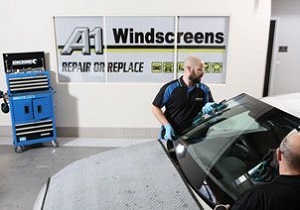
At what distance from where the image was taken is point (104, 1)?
464 centimetres

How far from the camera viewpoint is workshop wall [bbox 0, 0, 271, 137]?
4.61 meters

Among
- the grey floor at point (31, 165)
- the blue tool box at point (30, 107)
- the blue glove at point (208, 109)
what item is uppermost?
the blue glove at point (208, 109)

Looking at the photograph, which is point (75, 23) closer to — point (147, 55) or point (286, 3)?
point (147, 55)

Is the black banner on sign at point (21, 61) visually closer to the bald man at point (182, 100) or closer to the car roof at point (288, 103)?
the bald man at point (182, 100)

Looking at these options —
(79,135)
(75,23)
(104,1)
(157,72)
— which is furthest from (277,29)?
(79,135)

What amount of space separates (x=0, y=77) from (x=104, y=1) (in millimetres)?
2145

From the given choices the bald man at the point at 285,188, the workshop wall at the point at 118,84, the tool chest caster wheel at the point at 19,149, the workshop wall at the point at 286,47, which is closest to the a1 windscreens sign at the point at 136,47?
the workshop wall at the point at 118,84

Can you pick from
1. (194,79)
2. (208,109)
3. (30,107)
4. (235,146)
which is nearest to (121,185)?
(235,146)

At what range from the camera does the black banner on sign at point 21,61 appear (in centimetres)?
457

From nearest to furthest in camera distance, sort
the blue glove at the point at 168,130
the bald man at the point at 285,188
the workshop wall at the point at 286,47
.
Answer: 1. the bald man at the point at 285,188
2. the blue glove at the point at 168,130
3. the workshop wall at the point at 286,47

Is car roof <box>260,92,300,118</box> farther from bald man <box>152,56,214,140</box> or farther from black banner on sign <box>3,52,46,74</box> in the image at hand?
black banner on sign <box>3,52,46,74</box>

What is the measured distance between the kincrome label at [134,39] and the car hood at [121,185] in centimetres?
288

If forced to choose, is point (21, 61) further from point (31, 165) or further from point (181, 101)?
point (181, 101)

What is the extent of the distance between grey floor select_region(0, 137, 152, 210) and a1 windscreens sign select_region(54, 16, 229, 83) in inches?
44.1
